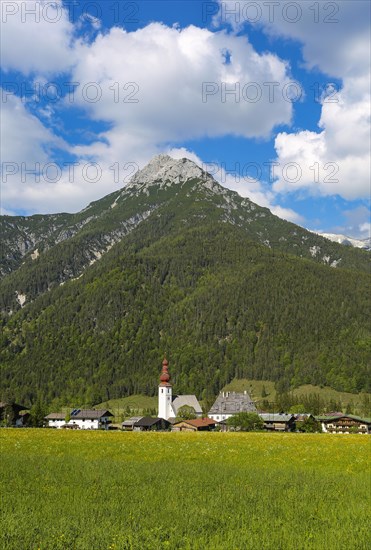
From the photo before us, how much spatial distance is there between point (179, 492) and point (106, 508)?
3702mm

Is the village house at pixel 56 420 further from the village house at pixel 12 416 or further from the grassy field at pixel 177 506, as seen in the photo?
the grassy field at pixel 177 506

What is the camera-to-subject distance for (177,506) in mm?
17109

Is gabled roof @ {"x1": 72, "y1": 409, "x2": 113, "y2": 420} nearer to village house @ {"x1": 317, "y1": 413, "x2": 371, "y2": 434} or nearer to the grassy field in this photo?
village house @ {"x1": 317, "y1": 413, "x2": 371, "y2": 434}

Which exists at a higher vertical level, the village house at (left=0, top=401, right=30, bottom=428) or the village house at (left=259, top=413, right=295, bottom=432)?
the village house at (left=0, top=401, right=30, bottom=428)

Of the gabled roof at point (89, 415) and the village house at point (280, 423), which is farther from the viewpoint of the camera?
the gabled roof at point (89, 415)

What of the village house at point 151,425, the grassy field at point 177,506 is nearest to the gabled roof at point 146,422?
the village house at point 151,425

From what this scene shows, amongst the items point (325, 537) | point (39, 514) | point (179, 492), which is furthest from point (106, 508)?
point (325, 537)

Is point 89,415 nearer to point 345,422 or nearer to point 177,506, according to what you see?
point 345,422

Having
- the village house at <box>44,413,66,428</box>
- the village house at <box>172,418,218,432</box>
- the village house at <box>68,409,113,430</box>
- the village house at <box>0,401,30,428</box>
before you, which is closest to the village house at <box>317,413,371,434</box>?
the village house at <box>172,418,218,432</box>

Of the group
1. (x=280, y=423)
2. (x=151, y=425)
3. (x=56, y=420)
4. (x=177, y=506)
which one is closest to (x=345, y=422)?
(x=280, y=423)

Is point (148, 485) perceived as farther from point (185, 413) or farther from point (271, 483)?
point (185, 413)

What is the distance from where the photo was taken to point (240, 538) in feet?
43.7

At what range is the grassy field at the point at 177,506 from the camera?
Result: 1323 centimetres

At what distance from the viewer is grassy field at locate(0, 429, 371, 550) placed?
13.2 meters
